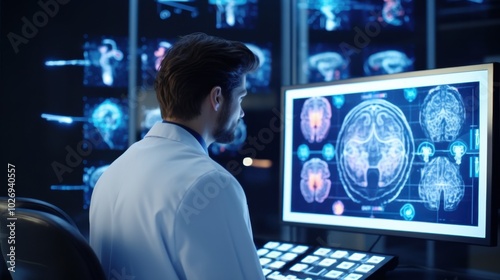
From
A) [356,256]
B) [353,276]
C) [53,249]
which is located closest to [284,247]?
[356,256]

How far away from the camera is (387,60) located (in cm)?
229

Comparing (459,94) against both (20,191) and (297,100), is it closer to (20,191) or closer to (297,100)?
(297,100)

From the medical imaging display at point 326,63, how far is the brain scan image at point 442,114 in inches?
27.6

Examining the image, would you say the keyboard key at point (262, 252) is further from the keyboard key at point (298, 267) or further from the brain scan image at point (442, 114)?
the brain scan image at point (442, 114)

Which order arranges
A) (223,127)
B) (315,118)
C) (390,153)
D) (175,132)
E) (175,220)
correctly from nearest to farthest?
(175,220) < (175,132) < (223,127) < (390,153) < (315,118)

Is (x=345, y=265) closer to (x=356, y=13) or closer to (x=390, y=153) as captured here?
(x=390, y=153)

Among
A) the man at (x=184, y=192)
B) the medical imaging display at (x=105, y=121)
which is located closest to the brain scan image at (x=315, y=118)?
the man at (x=184, y=192)

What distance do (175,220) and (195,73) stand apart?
40cm

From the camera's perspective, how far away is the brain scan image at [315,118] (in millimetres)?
2004

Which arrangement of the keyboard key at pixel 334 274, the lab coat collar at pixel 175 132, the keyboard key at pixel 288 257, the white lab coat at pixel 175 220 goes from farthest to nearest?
the keyboard key at pixel 288 257 < the keyboard key at pixel 334 274 < the lab coat collar at pixel 175 132 < the white lab coat at pixel 175 220

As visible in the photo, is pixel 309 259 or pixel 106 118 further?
pixel 106 118

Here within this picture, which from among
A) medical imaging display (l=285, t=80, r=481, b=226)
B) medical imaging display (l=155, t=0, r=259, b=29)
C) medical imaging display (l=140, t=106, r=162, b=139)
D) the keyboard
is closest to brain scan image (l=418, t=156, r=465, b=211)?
medical imaging display (l=285, t=80, r=481, b=226)

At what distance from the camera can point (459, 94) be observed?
5.50 feet

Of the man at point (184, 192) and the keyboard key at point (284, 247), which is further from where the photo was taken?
the keyboard key at point (284, 247)
